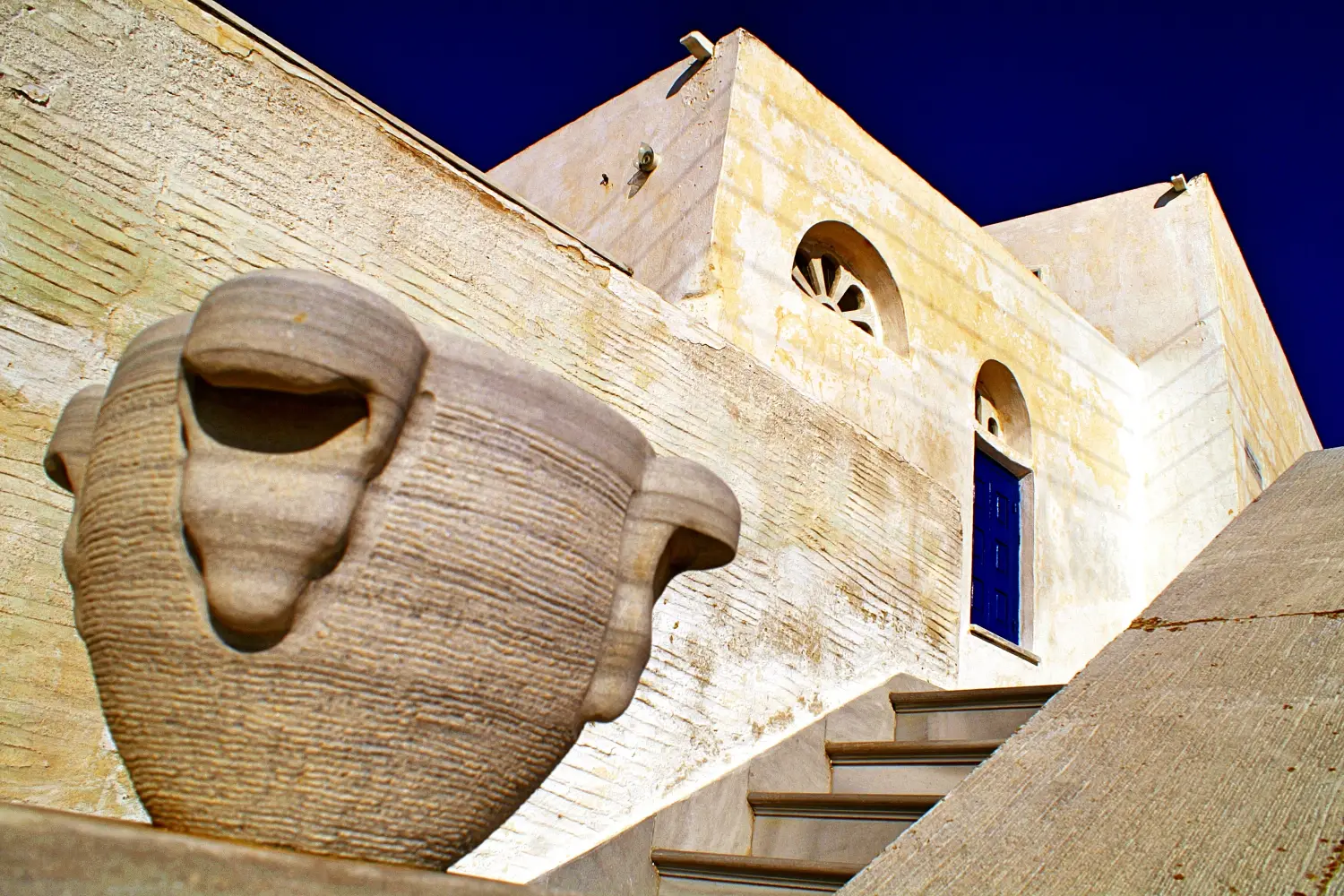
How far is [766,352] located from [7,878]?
4181mm

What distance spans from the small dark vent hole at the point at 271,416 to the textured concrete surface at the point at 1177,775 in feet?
3.80

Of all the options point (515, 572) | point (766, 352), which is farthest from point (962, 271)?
point (515, 572)

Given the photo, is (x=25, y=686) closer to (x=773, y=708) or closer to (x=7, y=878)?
(x=7, y=878)

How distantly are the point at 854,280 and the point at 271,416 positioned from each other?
5099mm

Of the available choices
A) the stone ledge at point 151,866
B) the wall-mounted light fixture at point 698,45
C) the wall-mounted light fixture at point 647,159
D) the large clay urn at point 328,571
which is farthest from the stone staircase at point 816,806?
the wall-mounted light fixture at point 698,45

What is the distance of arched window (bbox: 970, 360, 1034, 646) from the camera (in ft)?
21.1

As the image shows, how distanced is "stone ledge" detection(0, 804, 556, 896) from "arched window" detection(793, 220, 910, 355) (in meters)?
4.92

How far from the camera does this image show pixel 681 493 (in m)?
1.76

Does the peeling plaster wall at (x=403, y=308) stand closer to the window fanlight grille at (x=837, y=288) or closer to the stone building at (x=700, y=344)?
the stone building at (x=700, y=344)

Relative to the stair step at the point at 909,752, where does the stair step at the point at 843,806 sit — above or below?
below

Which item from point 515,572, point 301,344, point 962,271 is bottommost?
point 515,572

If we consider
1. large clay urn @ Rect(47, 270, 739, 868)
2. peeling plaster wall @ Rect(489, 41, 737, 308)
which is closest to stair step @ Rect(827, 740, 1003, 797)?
large clay urn @ Rect(47, 270, 739, 868)

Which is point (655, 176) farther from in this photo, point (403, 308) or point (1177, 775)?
point (1177, 775)

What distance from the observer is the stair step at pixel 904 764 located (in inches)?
125
